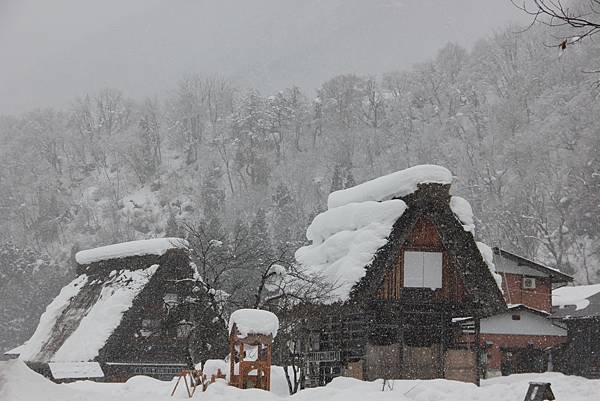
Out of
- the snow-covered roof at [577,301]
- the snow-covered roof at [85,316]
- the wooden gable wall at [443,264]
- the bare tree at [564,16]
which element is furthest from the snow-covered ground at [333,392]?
the snow-covered roof at [577,301]

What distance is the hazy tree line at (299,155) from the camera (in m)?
51.6

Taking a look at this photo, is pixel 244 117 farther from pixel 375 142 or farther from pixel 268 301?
pixel 268 301

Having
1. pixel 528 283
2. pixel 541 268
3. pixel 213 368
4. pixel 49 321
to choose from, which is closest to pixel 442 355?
pixel 213 368

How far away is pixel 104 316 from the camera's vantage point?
31.6 m

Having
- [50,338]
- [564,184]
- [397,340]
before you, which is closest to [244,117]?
[564,184]

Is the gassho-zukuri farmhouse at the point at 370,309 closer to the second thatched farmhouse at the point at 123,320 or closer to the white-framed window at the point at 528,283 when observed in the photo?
the second thatched farmhouse at the point at 123,320

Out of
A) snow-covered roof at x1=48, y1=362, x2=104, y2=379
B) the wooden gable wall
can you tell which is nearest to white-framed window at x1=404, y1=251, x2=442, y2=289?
the wooden gable wall

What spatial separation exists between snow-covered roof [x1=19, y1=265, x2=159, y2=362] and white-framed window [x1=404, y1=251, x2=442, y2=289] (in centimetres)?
1354

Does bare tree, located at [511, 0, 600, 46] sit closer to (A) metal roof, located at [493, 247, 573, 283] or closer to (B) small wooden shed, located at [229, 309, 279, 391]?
(B) small wooden shed, located at [229, 309, 279, 391]

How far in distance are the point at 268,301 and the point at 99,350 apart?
10.8 meters

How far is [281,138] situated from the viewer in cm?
8231

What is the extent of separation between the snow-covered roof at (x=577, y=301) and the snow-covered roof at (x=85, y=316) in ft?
65.5

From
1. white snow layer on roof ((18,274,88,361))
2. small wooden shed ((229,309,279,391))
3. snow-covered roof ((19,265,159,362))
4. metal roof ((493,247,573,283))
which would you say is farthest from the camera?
metal roof ((493,247,573,283))

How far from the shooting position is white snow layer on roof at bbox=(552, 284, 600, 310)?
35.8 meters
